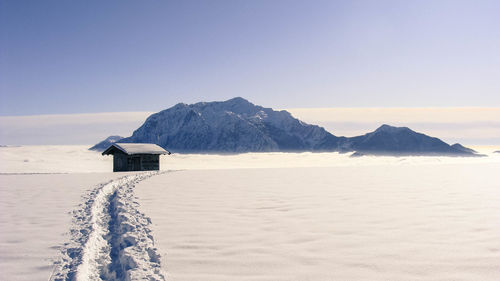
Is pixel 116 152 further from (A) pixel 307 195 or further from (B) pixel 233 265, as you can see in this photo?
(B) pixel 233 265

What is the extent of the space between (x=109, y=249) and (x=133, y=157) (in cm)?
3194

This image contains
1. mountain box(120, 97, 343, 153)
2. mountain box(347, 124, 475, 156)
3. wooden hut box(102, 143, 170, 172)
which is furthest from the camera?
mountain box(120, 97, 343, 153)

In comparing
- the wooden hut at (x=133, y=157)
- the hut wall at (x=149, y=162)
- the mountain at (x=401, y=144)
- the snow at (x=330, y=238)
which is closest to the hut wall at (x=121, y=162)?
the wooden hut at (x=133, y=157)

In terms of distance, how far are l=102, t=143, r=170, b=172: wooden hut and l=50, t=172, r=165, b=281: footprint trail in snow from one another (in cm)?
2675

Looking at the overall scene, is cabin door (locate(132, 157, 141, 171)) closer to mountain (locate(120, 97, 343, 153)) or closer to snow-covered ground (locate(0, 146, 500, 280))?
snow-covered ground (locate(0, 146, 500, 280))

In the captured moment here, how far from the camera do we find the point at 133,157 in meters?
37.3

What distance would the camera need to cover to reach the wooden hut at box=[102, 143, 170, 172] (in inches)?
1452

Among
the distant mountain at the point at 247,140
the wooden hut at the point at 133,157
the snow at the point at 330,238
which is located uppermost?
the distant mountain at the point at 247,140

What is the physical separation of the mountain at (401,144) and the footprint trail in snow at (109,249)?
561ft

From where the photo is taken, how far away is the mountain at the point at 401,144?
168 meters

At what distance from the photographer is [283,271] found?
17.7 ft

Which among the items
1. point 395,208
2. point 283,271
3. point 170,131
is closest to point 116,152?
point 395,208

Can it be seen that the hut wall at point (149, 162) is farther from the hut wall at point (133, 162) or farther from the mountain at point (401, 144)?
the mountain at point (401, 144)

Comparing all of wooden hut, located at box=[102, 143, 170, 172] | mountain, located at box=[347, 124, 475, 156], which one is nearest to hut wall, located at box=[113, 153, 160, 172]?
wooden hut, located at box=[102, 143, 170, 172]
